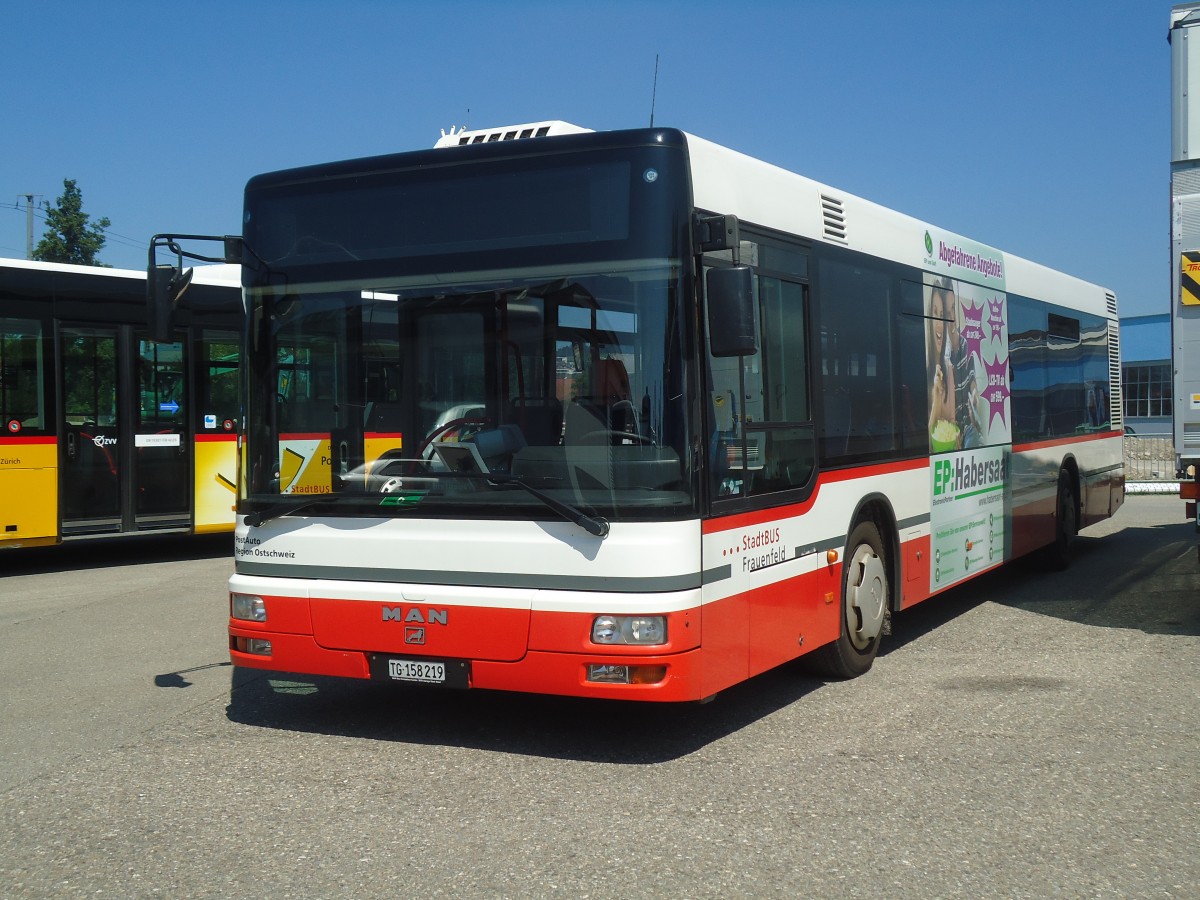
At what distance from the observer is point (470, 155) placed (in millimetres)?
6410

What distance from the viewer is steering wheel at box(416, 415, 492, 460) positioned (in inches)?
250

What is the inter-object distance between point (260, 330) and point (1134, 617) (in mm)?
7369

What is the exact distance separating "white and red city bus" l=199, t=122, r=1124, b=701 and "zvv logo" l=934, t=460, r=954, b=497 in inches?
72.0

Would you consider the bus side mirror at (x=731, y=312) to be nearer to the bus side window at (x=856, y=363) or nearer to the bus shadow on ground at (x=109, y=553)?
the bus side window at (x=856, y=363)

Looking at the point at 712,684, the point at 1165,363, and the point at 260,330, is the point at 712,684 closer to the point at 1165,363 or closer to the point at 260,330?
the point at 260,330

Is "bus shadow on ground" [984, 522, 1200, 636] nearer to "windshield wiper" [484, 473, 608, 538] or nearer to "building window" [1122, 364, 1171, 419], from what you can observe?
"windshield wiper" [484, 473, 608, 538]

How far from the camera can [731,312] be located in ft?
19.4

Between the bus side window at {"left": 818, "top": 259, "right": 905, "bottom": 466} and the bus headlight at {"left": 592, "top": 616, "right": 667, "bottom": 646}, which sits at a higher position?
the bus side window at {"left": 818, "top": 259, "right": 905, "bottom": 466}

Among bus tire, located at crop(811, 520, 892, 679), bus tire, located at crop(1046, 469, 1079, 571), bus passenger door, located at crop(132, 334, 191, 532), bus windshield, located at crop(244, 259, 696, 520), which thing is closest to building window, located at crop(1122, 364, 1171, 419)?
bus tire, located at crop(1046, 469, 1079, 571)

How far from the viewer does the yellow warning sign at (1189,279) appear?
9297mm

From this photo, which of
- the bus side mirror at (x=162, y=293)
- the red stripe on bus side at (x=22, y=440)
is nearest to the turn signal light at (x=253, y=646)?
the bus side mirror at (x=162, y=293)

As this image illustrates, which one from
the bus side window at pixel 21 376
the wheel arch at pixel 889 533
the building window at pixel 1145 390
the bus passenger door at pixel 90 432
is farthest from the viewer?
the building window at pixel 1145 390

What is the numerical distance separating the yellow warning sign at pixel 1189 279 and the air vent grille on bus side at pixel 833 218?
9.80 ft

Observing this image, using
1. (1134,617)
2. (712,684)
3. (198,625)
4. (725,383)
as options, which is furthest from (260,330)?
(1134,617)
